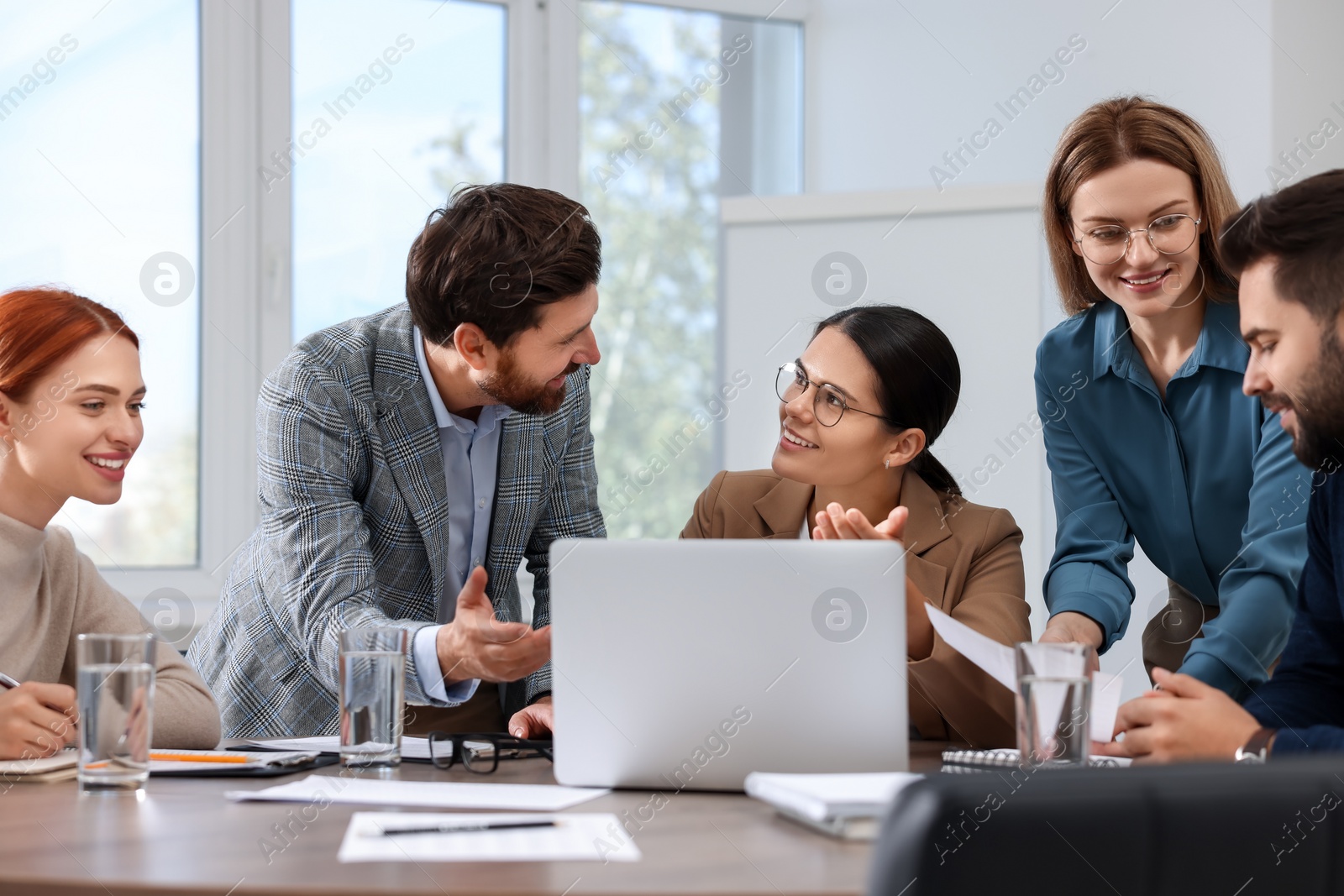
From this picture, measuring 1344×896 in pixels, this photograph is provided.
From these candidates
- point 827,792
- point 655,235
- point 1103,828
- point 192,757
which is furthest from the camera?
point 655,235

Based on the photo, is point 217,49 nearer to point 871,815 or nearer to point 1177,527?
point 1177,527

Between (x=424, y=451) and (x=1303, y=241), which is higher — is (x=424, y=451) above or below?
below

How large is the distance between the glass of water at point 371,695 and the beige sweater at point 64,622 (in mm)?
306

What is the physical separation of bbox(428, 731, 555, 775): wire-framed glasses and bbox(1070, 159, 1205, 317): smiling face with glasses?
4.01ft

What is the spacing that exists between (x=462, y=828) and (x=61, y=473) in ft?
3.38

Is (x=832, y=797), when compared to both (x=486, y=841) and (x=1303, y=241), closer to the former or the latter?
(x=486, y=841)

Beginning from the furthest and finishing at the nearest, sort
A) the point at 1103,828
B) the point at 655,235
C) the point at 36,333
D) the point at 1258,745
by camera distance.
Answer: the point at 655,235, the point at 36,333, the point at 1258,745, the point at 1103,828

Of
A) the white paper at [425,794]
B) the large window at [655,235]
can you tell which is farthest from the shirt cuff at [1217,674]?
the large window at [655,235]

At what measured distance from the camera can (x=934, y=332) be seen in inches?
86.3

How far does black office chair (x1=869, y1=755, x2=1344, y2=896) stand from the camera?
1.89 ft

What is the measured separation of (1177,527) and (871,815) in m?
1.41

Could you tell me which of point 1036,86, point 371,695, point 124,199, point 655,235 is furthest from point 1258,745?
point 124,199

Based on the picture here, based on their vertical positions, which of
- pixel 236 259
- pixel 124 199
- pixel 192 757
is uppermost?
pixel 124 199

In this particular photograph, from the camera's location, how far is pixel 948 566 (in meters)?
1.91
